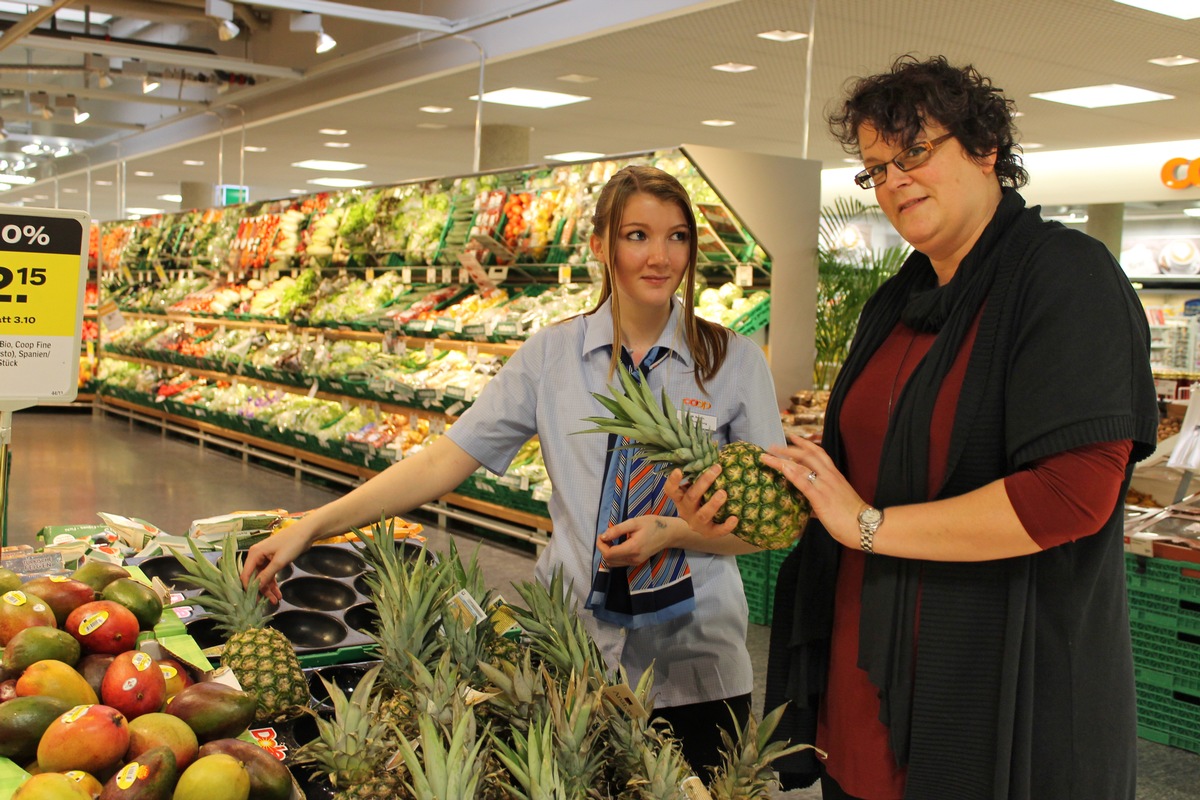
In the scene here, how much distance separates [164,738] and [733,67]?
7575mm

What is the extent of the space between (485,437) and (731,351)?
56cm

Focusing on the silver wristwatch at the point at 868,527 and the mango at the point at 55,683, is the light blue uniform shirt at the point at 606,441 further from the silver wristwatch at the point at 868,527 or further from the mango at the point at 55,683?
the mango at the point at 55,683

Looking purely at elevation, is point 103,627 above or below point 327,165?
below

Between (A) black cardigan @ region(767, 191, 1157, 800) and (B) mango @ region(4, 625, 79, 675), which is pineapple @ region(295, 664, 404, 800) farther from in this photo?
(A) black cardigan @ region(767, 191, 1157, 800)

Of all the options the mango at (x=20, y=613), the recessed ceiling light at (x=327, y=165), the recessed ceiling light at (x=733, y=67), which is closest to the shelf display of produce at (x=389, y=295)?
the recessed ceiling light at (x=733, y=67)

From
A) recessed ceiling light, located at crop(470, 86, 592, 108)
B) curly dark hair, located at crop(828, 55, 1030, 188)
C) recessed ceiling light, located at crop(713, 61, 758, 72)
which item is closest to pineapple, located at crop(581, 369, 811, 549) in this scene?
curly dark hair, located at crop(828, 55, 1030, 188)

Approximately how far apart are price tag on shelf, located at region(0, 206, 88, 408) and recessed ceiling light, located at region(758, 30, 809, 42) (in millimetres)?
5637

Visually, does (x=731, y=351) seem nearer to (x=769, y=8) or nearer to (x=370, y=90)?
(x=769, y=8)

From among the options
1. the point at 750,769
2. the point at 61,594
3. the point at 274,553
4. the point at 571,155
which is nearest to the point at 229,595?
the point at 274,553

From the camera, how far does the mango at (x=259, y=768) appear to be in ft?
4.36

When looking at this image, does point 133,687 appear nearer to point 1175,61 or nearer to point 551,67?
point 551,67

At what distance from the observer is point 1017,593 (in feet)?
4.75

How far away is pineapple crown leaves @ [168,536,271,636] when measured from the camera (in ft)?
6.05

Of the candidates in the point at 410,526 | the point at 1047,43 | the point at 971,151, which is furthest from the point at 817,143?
the point at 971,151
